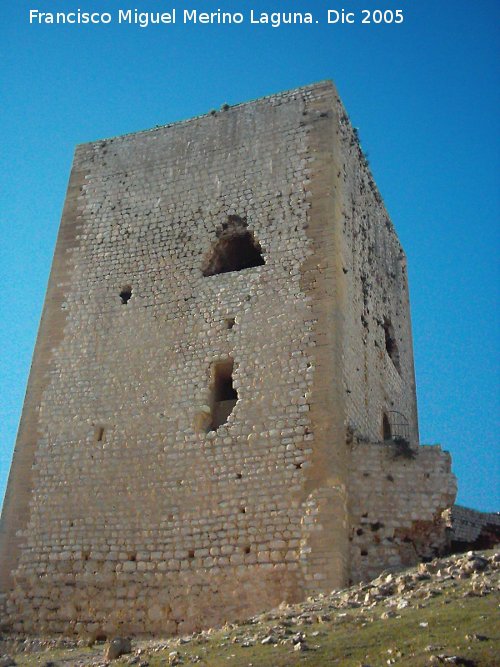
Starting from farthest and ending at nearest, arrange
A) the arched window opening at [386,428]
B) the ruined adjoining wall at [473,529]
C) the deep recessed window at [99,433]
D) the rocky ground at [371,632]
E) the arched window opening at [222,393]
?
the arched window opening at [386,428]
the deep recessed window at [99,433]
the arched window opening at [222,393]
the ruined adjoining wall at [473,529]
the rocky ground at [371,632]

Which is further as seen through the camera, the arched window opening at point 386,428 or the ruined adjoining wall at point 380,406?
the arched window opening at point 386,428

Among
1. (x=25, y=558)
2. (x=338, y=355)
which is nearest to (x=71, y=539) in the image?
(x=25, y=558)

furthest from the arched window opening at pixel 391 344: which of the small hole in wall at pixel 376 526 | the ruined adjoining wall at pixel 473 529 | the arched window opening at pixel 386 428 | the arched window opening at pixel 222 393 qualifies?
the small hole in wall at pixel 376 526

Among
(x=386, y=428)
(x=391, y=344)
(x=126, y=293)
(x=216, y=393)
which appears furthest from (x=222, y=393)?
(x=391, y=344)

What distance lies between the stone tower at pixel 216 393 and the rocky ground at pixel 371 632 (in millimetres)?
1174

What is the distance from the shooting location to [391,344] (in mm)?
14469

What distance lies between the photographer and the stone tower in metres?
10.1

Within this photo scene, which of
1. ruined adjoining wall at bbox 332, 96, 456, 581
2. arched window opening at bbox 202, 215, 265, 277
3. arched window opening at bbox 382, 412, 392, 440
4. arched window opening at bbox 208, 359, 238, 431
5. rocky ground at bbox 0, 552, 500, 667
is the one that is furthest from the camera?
arched window opening at bbox 382, 412, 392, 440

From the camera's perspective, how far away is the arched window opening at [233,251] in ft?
41.3

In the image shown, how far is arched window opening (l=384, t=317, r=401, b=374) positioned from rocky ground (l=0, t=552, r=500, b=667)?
5846mm

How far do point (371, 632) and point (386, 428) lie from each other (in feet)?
21.8

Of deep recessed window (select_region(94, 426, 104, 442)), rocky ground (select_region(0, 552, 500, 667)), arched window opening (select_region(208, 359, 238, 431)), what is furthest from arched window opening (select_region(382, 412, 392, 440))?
deep recessed window (select_region(94, 426, 104, 442))

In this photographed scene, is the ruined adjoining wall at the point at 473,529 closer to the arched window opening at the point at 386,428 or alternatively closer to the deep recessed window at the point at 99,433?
the arched window opening at the point at 386,428

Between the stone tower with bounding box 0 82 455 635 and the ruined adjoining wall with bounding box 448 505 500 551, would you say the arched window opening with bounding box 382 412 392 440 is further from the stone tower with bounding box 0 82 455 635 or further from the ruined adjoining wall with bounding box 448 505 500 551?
the ruined adjoining wall with bounding box 448 505 500 551
